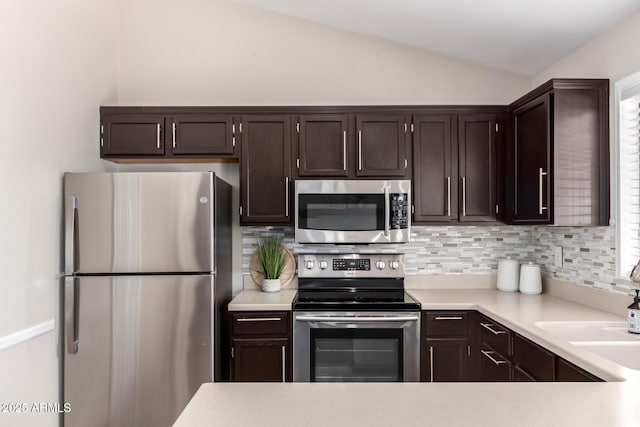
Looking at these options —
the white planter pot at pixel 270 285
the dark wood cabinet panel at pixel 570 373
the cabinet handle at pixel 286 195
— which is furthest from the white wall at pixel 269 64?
the dark wood cabinet panel at pixel 570 373

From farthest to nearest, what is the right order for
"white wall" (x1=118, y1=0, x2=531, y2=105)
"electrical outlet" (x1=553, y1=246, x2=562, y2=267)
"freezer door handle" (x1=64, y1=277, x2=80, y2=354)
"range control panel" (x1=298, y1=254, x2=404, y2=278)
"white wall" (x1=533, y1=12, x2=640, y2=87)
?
1. "white wall" (x1=118, y1=0, x2=531, y2=105)
2. "range control panel" (x1=298, y1=254, x2=404, y2=278)
3. "electrical outlet" (x1=553, y1=246, x2=562, y2=267)
4. "freezer door handle" (x1=64, y1=277, x2=80, y2=354)
5. "white wall" (x1=533, y1=12, x2=640, y2=87)

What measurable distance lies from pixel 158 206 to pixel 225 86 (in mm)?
1229

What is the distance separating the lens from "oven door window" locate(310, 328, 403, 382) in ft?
8.97

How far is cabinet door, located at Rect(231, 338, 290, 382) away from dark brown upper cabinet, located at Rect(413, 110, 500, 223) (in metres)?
1.27

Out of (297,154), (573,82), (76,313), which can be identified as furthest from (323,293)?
(573,82)

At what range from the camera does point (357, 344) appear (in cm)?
274

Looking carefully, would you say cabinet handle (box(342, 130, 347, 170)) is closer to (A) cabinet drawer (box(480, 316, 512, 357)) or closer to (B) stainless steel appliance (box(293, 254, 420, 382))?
(B) stainless steel appliance (box(293, 254, 420, 382))

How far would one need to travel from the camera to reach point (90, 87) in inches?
115

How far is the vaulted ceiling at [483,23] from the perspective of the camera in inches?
91.2

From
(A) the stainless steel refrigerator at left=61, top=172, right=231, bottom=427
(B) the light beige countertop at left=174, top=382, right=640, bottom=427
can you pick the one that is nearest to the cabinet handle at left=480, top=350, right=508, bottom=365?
(B) the light beige countertop at left=174, top=382, right=640, bottom=427

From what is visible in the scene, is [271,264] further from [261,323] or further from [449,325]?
[449,325]

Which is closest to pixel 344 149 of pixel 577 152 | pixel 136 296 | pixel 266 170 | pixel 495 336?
pixel 266 170

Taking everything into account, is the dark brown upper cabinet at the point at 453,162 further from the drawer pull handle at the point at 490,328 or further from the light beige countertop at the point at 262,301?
the light beige countertop at the point at 262,301

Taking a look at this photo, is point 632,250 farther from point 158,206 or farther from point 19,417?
point 19,417
